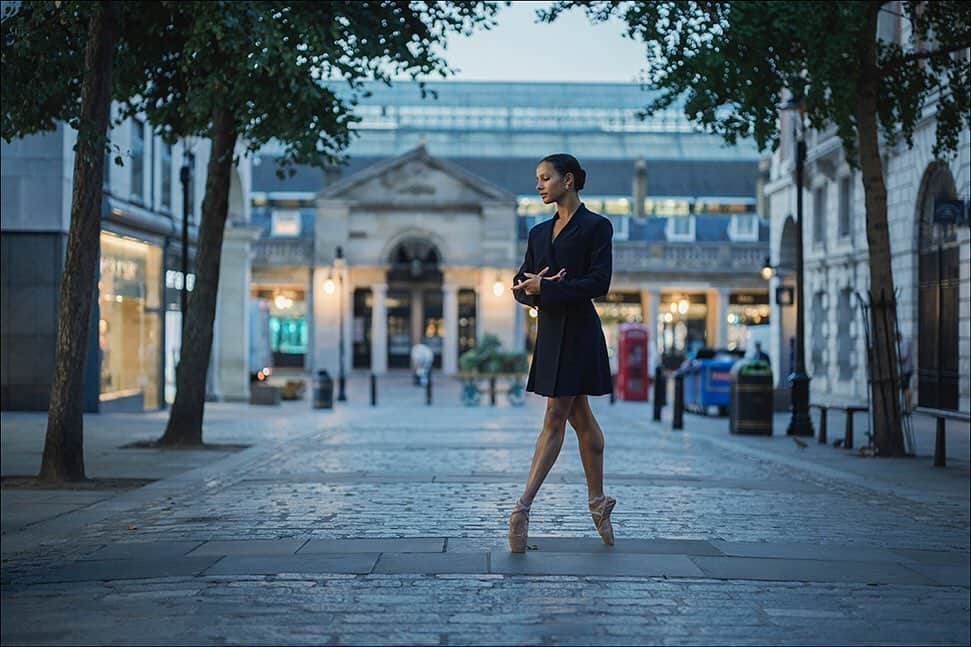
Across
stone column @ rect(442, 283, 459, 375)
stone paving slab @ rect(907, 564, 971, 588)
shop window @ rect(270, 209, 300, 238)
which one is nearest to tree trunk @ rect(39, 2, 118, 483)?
stone paving slab @ rect(907, 564, 971, 588)

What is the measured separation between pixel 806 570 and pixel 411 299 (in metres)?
68.0

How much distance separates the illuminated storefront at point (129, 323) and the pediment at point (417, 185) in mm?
42178

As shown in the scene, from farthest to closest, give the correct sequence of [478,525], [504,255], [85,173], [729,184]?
[729,184] → [504,255] → [85,173] → [478,525]

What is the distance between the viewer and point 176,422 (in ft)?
60.7

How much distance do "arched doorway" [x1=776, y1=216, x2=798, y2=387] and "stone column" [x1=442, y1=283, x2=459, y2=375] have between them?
1143 inches

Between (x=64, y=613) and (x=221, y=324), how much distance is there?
1314 inches

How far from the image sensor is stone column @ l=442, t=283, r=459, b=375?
73000mm

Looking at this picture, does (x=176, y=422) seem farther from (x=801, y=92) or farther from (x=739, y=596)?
(x=739, y=596)

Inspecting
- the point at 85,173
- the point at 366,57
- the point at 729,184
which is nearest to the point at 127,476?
the point at 85,173

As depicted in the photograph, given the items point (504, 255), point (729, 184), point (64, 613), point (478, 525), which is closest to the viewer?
point (64, 613)

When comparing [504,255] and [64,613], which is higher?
[504,255]

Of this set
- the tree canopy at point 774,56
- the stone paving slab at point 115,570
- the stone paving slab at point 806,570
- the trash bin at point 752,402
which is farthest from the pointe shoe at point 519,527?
the trash bin at point 752,402

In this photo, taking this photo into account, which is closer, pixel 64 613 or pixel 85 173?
pixel 64 613

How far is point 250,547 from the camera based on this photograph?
27.7 ft
